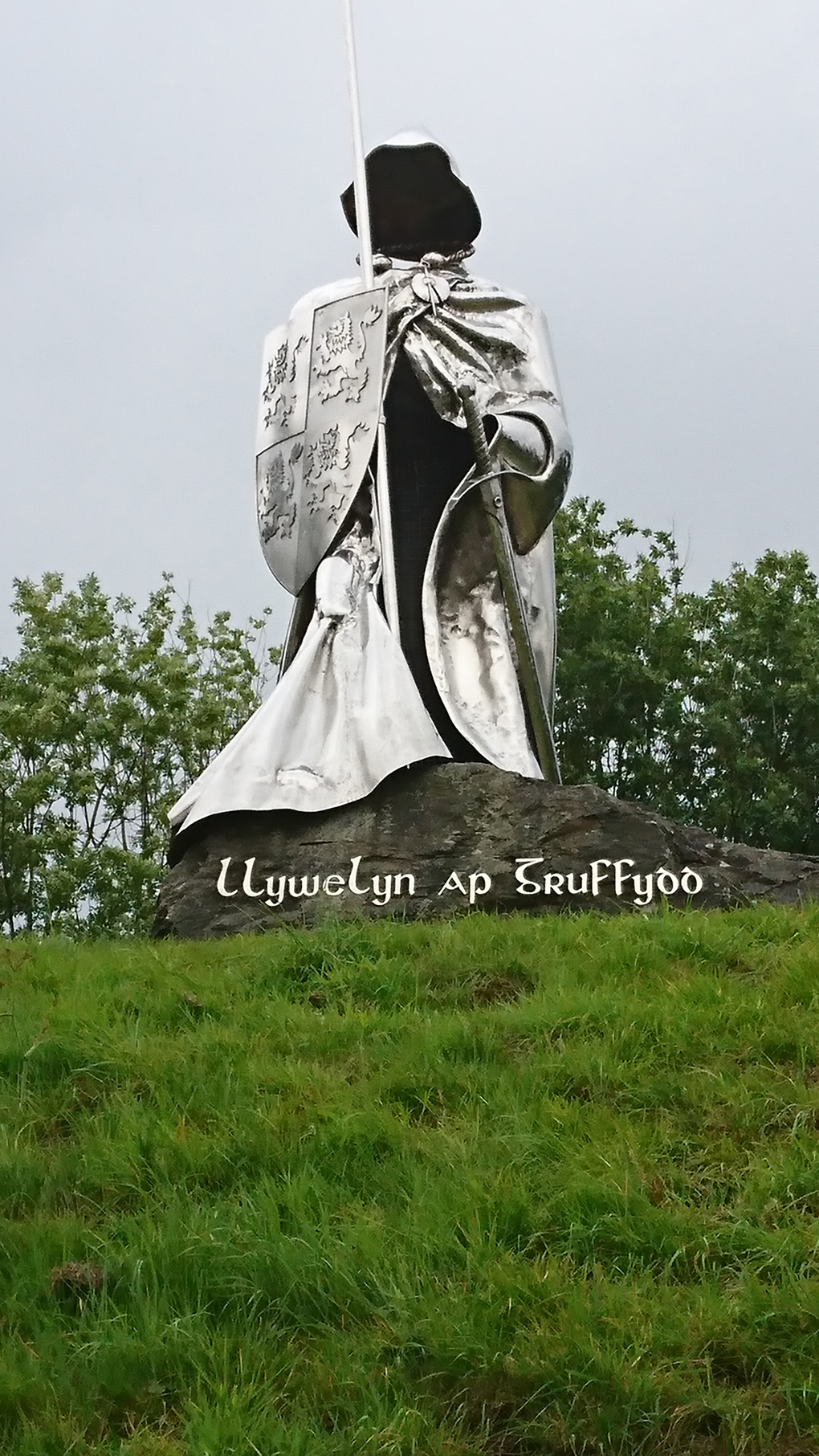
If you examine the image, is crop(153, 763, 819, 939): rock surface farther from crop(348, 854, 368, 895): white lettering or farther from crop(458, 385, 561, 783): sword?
crop(458, 385, 561, 783): sword

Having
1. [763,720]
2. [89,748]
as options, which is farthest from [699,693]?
[89,748]

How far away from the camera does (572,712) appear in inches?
739

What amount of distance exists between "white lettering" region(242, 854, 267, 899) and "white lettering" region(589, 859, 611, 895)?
145 cm

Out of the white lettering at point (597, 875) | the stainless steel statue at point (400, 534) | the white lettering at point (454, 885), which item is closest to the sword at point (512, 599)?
the stainless steel statue at point (400, 534)

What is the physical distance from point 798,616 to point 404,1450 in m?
16.1

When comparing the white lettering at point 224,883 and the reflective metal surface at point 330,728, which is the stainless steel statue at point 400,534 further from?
the white lettering at point 224,883

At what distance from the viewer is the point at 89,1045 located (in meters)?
4.73

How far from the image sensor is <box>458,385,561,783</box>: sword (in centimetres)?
828

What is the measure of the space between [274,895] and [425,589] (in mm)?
2174

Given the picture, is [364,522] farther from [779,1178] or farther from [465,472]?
[779,1178]

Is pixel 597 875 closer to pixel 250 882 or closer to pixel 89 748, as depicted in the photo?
pixel 250 882

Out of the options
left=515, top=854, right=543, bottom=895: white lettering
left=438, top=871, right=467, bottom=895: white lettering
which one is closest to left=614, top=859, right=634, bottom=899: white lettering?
left=515, top=854, right=543, bottom=895: white lettering

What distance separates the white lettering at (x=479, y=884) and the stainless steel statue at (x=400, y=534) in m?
0.65

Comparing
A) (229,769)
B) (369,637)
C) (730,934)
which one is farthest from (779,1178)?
(369,637)
